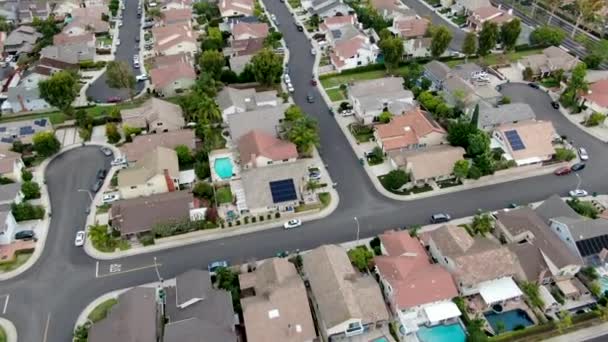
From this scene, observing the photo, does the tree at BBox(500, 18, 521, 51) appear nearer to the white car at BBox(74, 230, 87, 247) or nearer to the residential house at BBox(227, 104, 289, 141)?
the residential house at BBox(227, 104, 289, 141)

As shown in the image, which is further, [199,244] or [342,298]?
[199,244]

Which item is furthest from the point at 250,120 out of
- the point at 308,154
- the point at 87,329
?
the point at 87,329

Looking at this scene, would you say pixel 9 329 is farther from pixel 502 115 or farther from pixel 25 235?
pixel 502 115

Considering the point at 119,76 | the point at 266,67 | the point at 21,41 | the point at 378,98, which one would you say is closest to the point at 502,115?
the point at 378,98

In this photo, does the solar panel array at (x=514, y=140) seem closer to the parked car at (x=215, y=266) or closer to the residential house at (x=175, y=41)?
the parked car at (x=215, y=266)

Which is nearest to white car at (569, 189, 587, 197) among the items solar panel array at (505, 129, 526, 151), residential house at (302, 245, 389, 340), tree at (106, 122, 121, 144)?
solar panel array at (505, 129, 526, 151)

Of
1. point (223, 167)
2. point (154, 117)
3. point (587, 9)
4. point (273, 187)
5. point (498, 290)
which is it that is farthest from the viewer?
point (587, 9)
